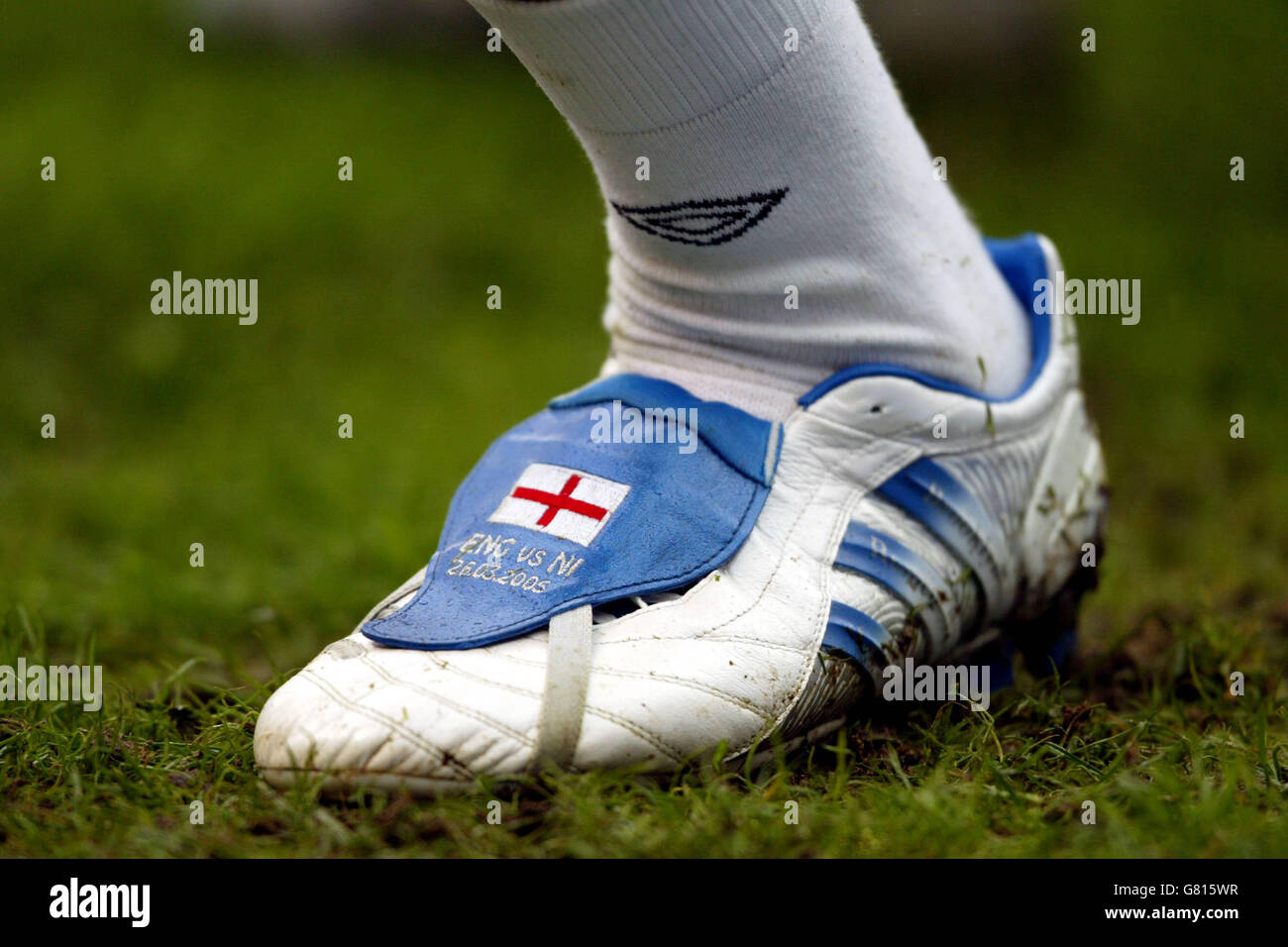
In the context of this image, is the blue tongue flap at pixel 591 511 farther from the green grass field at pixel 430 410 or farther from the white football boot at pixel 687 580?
the green grass field at pixel 430 410

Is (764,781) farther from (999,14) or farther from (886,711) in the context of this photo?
(999,14)

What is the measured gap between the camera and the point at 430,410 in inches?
155

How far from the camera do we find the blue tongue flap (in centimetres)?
146

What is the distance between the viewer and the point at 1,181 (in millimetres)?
4844

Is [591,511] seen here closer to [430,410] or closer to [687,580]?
[687,580]

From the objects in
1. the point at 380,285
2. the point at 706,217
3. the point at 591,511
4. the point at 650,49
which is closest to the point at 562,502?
the point at 591,511

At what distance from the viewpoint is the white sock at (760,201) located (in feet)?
4.83

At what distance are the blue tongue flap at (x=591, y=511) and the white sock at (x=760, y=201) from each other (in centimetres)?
10

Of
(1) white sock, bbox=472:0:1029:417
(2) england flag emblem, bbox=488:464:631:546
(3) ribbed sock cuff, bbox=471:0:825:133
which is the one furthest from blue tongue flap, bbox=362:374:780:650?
(3) ribbed sock cuff, bbox=471:0:825:133

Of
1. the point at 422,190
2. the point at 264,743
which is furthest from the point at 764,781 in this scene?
the point at 422,190

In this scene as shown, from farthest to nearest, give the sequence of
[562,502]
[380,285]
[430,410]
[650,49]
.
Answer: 1. [380,285]
2. [430,410]
3. [562,502]
4. [650,49]

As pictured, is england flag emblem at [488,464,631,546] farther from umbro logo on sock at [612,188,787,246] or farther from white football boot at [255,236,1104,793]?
umbro logo on sock at [612,188,787,246]

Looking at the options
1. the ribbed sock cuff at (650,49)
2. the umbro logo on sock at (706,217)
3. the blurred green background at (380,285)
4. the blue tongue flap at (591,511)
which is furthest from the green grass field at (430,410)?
the ribbed sock cuff at (650,49)

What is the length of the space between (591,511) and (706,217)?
365 mm
